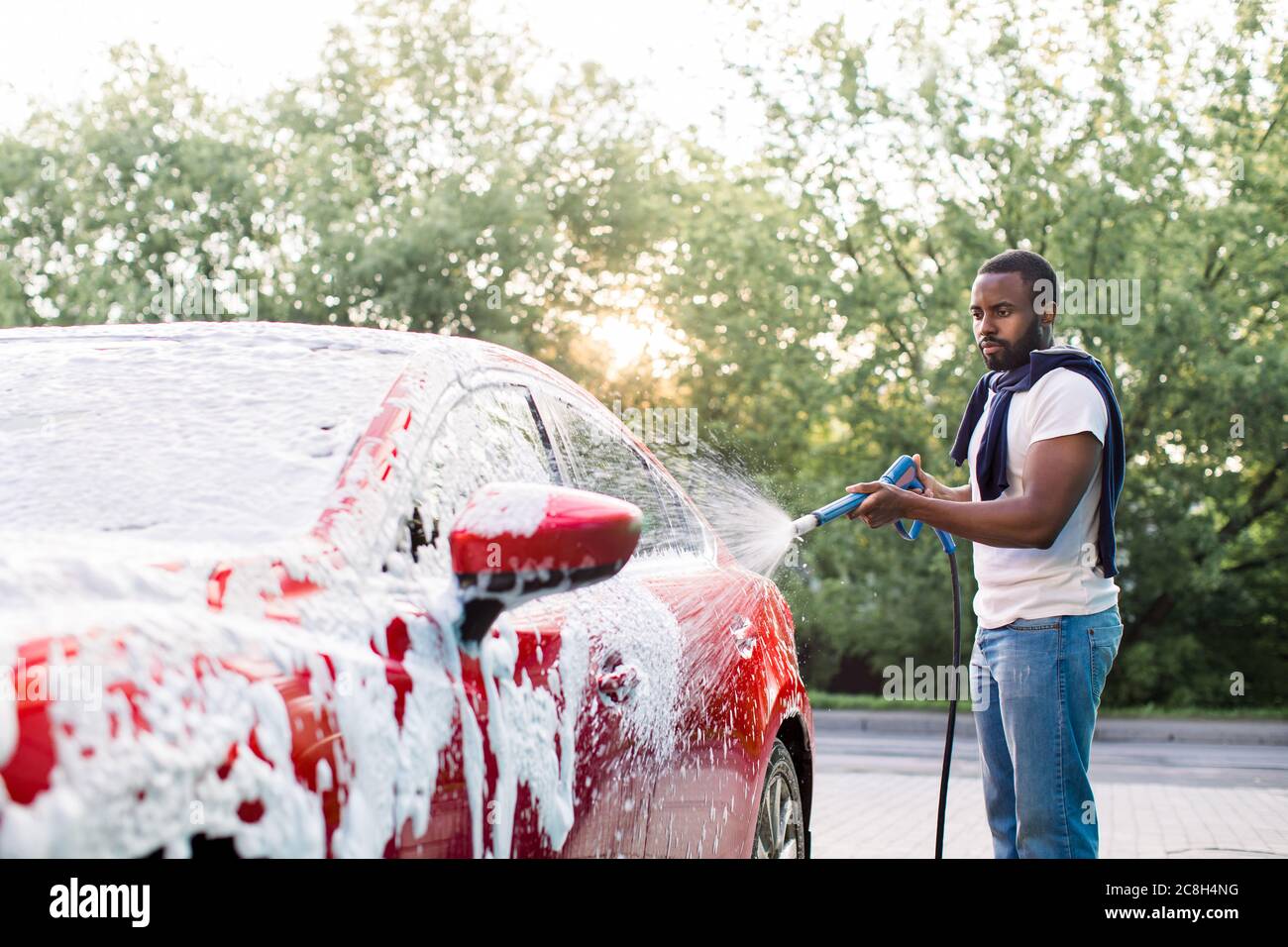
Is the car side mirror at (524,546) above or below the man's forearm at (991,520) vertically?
above

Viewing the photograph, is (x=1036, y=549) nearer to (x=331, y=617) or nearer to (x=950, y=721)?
(x=950, y=721)

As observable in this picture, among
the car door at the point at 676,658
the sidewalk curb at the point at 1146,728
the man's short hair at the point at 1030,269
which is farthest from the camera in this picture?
the sidewalk curb at the point at 1146,728

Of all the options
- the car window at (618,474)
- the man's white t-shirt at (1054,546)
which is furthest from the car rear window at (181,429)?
the man's white t-shirt at (1054,546)

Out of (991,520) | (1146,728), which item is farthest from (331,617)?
(1146,728)

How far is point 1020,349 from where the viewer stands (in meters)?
3.77

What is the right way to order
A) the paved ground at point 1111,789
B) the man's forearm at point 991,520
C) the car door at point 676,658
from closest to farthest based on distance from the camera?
the car door at point 676,658 < the man's forearm at point 991,520 < the paved ground at point 1111,789

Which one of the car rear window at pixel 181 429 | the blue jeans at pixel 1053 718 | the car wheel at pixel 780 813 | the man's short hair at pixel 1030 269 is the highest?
the man's short hair at pixel 1030 269

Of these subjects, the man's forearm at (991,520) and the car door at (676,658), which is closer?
the car door at (676,658)

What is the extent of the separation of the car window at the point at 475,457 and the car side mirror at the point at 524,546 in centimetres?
9

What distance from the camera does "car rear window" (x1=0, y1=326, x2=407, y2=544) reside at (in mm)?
2174

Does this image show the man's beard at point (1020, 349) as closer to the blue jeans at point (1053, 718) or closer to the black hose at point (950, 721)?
the blue jeans at point (1053, 718)

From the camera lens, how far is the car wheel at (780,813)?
377 cm
